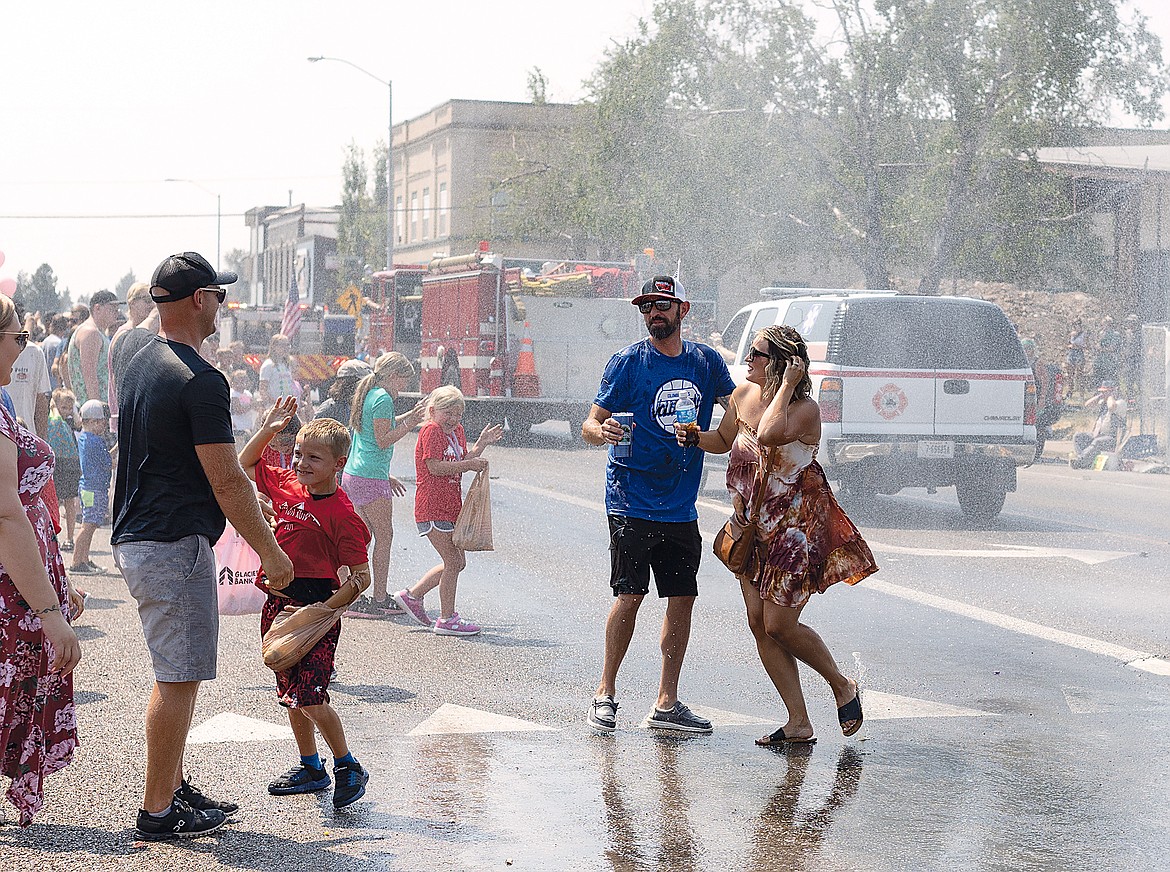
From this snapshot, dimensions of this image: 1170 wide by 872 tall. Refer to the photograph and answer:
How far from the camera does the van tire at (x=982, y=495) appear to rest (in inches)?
544

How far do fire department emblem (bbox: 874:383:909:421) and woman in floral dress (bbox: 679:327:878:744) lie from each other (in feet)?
24.4

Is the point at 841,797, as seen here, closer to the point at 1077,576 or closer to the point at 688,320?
the point at 1077,576

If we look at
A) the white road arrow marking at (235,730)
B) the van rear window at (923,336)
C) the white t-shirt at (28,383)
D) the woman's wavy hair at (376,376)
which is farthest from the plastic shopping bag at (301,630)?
the van rear window at (923,336)

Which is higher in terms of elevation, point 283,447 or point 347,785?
point 283,447

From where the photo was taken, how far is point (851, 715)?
19.8 ft

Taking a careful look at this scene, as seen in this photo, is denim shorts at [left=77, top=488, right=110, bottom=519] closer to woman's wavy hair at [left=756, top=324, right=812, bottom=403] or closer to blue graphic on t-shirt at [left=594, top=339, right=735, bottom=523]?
blue graphic on t-shirt at [left=594, top=339, right=735, bottom=523]

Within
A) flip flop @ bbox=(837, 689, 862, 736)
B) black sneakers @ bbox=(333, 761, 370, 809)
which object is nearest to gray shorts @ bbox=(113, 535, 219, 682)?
black sneakers @ bbox=(333, 761, 370, 809)

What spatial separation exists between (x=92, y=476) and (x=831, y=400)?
20.9 feet

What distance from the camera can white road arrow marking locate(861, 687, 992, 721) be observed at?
6641 millimetres

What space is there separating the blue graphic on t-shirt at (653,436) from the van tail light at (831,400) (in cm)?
715

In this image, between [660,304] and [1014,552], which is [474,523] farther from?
[1014,552]

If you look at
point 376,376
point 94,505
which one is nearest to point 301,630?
point 376,376

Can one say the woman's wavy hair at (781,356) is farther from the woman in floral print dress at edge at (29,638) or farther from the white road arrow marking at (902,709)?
the woman in floral print dress at edge at (29,638)

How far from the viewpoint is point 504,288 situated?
23.7 metres
